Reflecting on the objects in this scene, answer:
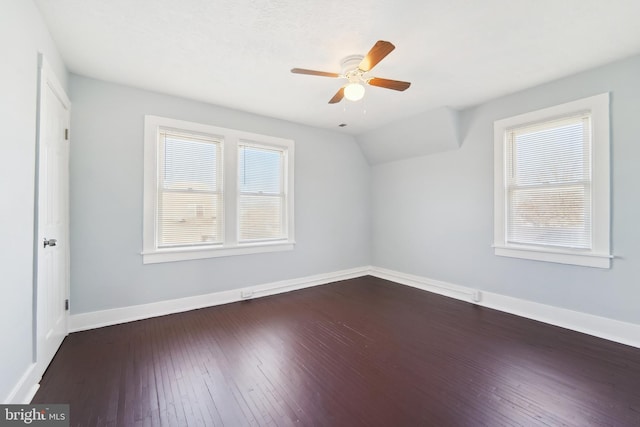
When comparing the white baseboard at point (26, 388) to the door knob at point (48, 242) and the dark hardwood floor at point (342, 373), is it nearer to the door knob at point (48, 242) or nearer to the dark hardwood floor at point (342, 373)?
the dark hardwood floor at point (342, 373)

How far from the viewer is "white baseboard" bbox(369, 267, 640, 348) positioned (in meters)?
2.57

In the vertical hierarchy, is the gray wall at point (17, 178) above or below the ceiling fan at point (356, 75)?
below

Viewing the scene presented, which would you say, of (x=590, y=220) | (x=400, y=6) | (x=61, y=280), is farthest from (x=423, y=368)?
(x=61, y=280)

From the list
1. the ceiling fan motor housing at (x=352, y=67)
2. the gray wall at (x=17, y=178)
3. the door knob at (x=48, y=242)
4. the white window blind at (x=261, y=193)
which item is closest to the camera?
the gray wall at (x=17, y=178)

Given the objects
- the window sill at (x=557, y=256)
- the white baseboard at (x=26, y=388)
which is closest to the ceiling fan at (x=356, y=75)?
the window sill at (x=557, y=256)

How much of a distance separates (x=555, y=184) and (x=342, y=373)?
3116mm

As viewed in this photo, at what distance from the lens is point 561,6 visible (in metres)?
1.88

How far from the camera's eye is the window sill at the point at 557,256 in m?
2.71

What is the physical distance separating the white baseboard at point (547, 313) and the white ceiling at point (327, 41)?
2573mm

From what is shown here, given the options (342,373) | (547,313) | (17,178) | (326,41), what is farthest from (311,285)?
(17,178)

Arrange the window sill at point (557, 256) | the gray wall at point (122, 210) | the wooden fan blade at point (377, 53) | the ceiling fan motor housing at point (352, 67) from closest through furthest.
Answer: the wooden fan blade at point (377, 53) → the ceiling fan motor housing at point (352, 67) → the window sill at point (557, 256) → the gray wall at point (122, 210)

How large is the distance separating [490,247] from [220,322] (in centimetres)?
357

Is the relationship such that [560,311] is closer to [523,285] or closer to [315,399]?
[523,285]

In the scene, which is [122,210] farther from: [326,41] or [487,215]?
[487,215]
